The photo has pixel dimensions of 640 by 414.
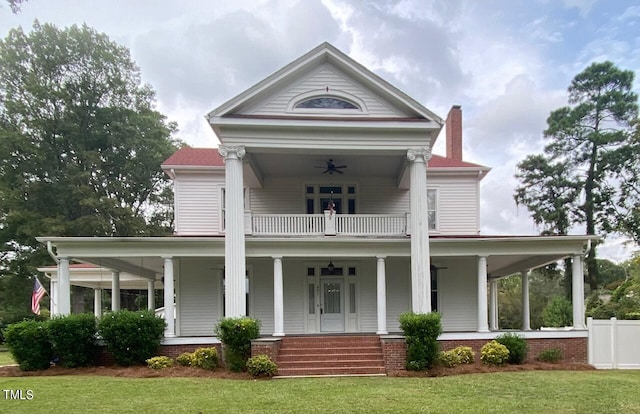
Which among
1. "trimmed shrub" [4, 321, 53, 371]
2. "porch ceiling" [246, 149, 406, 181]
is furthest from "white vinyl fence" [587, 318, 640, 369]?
"trimmed shrub" [4, 321, 53, 371]

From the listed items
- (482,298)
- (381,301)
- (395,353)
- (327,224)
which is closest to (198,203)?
(327,224)

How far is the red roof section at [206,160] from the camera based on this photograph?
63.3 ft

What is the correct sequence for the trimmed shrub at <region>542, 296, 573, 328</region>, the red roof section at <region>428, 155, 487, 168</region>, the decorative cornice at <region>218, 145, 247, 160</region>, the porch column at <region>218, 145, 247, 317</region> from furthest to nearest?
the trimmed shrub at <region>542, 296, 573, 328</region> < the red roof section at <region>428, 155, 487, 168</region> < the decorative cornice at <region>218, 145, 247, 160</region> < the porch column at <region>218, 145, 247, 317</region>

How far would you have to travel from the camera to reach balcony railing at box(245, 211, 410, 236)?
16125 mm

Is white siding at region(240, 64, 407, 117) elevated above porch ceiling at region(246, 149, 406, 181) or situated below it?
above

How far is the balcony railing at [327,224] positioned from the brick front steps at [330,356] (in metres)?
A: 3.59

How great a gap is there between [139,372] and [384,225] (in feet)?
28.9

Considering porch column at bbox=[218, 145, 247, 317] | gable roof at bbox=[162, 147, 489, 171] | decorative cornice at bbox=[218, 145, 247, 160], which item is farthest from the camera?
gable roof at bbox=[162, 147, 489, 171]

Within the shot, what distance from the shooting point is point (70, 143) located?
34.2m

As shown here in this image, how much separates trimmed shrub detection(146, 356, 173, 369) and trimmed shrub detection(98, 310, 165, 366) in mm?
397

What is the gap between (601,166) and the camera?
2948 centimetres

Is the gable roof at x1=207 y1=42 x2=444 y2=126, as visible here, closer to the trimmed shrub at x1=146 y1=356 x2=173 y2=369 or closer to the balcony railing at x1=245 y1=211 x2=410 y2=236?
the balcony railing at x1=245 y1=211 x2=410 y2=236

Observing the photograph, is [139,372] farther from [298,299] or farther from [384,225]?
[384,225]

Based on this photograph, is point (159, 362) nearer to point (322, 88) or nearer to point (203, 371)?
point (203, 371)
